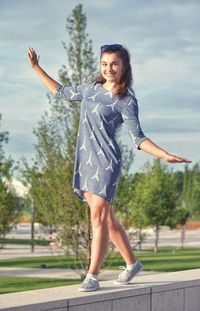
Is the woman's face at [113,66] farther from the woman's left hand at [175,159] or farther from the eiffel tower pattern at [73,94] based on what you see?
the woman's left hand at [175,159]

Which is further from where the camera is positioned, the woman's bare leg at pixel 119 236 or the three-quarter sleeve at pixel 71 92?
the three-quarter sleeve at pixel 71 92

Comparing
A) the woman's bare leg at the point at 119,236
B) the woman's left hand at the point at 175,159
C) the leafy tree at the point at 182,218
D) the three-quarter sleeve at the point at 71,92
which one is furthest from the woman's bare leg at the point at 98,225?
the leafy tree at the point at 182,218

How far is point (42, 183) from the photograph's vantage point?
753 inches

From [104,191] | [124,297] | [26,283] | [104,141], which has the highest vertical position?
[104,141]

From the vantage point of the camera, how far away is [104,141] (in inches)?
257

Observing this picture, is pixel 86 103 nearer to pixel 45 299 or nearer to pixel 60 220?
pixel 45 299

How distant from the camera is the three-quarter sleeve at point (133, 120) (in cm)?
636

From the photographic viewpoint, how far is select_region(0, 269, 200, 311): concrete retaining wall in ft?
18.7

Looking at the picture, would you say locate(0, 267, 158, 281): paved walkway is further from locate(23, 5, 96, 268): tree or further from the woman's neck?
the woman's neck

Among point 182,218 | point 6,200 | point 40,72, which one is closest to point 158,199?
point 182,218

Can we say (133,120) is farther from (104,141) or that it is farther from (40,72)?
(40,72)

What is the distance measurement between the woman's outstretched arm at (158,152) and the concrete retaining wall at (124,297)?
3.89 ft

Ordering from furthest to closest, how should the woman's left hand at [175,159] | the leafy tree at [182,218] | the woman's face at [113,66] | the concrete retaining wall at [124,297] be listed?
the leafy tree at [182,218] → the woman's face at [113,66] → the woman's left hand at [175,159] → the concrete retaining wall at [124,297]

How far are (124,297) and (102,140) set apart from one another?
1308 millimetres
